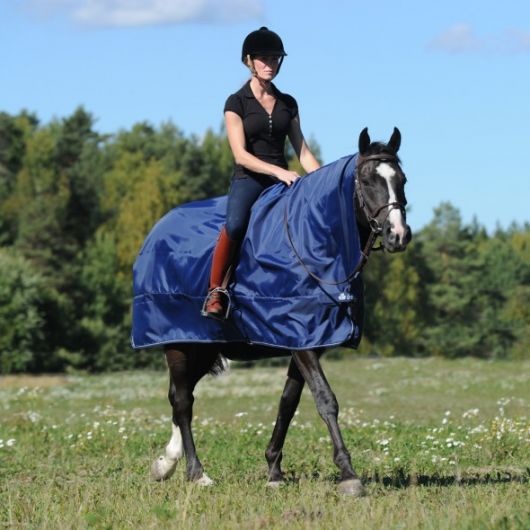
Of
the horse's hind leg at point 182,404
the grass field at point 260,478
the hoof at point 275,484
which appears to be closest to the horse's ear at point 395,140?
the grass field at point 260,478

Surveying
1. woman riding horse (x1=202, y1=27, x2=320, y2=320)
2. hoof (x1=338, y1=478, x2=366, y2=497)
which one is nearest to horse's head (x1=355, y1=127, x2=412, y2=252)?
woman riding horse (x1=202, y1=27, x2=320, y2=320)

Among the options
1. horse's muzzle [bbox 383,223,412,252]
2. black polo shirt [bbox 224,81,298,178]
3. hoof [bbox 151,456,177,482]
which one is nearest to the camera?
horse's muzzle [bbox 383,223,412,252]

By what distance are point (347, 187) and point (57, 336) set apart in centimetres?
6372

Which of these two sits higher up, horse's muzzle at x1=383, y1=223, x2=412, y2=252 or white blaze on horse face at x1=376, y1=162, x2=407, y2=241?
white blaze on horse face at x1=376, y1=162, x2=407, y2=241

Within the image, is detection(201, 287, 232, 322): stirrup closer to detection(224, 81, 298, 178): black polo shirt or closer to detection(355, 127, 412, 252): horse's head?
detection(224, 81, 298, 178): black polo shirt

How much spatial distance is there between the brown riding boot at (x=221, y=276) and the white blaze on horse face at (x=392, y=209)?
5.47 ft

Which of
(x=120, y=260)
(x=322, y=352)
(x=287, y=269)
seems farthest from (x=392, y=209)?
(x=120, y=260)

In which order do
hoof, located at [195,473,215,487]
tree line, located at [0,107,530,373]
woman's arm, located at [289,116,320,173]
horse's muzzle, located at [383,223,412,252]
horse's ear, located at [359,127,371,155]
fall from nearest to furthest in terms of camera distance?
horse's muzzle, located at [383,223,412,252], horse's ear, located at [359,127,371,155], hoof, located at [195,473,215,487], woman's arm, located at [289,116,320,173], tree line, located at [0,107,530,373]

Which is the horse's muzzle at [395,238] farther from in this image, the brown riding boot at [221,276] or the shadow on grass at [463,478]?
the shadow on grass at [463,478]

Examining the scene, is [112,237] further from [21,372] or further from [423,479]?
[423,479]

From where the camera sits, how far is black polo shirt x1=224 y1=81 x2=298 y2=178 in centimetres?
1072

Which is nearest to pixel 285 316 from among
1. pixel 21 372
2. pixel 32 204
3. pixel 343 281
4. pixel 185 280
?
pixel 343 281

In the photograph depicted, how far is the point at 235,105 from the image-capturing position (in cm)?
1070

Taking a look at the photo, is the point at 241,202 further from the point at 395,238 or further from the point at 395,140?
the point at 395,238
